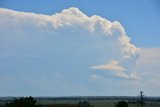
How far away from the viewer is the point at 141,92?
10075cm

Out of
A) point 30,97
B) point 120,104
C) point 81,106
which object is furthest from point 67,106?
point 30,97

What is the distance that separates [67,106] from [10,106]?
3813cm

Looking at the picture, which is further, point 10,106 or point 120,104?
point 120,104

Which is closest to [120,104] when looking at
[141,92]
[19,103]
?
[141,92]

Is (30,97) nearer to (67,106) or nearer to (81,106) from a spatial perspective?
(67,106)

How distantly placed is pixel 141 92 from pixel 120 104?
256 inches

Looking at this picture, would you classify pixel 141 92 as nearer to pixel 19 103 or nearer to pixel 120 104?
pixel 120 104

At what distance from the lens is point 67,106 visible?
400 ft

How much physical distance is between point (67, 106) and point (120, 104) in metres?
20.8

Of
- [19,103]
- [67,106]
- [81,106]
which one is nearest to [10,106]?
[19,103]

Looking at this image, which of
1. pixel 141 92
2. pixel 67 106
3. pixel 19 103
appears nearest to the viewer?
pixel 19 103

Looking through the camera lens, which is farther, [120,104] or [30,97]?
[120,104]

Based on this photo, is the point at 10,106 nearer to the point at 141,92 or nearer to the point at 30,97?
the point at 30,97

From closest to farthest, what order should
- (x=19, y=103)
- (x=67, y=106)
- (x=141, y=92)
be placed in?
(x=19, y=103)
(x=141, y=92)
(x=67, y=106)
